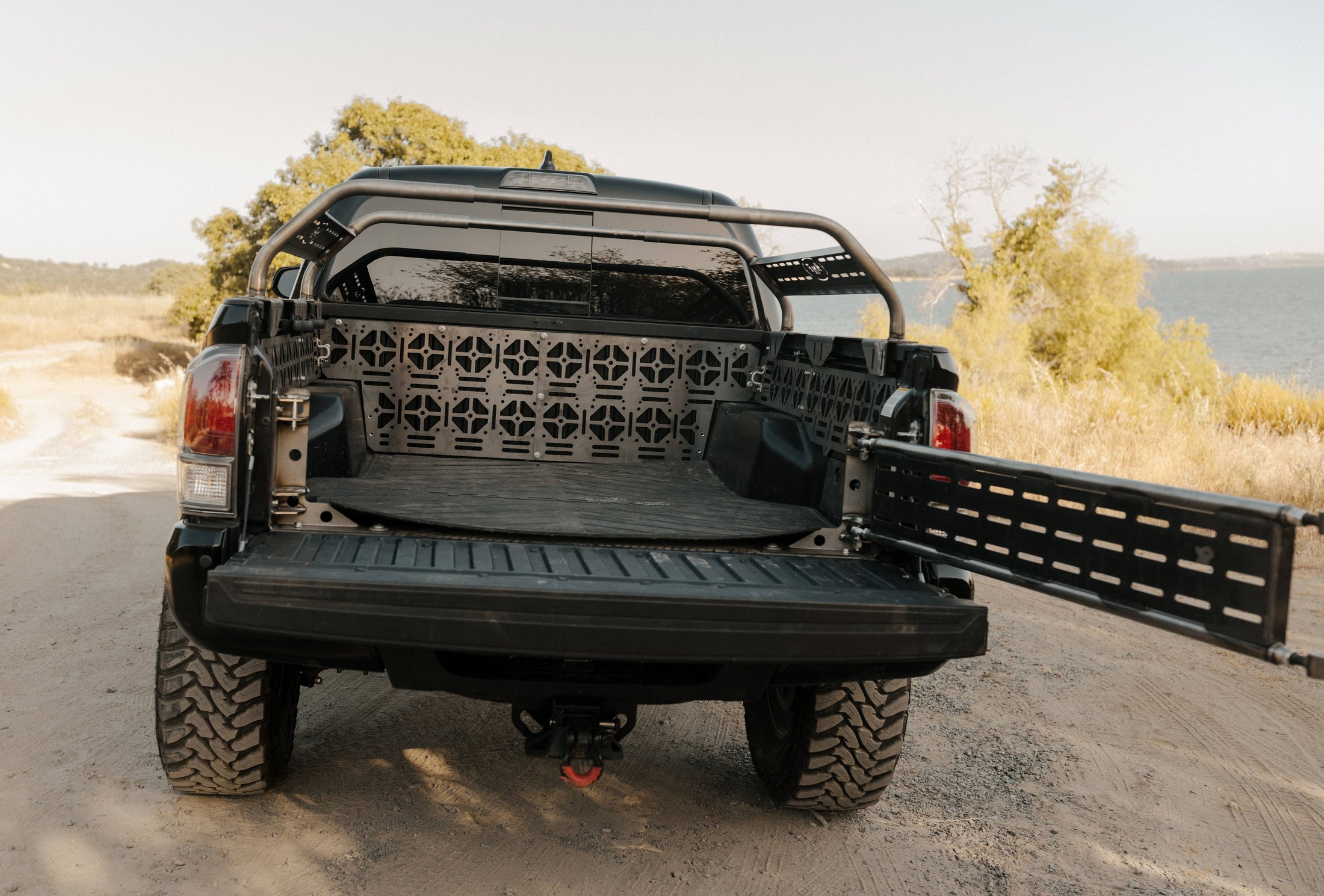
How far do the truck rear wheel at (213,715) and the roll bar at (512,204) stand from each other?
3.43 ft

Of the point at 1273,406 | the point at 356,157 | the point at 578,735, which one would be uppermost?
the point at 356,157

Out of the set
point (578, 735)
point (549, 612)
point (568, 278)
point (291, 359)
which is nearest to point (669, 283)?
point (568, 278)

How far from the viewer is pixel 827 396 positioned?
3695 millimetres

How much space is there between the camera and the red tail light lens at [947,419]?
9.84 feet

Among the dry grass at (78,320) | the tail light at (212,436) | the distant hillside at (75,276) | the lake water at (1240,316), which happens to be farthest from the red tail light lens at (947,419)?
the distant hillside at (75,276)

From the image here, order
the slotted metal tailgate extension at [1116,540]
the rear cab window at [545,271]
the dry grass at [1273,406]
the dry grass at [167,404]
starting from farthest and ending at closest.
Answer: the dry grass at [1273,406], the dry grass at [167,404], the rear cab window at [545,271], the slotted metal tailgate extension at [1116,540]

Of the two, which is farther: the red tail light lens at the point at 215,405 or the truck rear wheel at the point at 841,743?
the truck rear wheel at the point at 841,743

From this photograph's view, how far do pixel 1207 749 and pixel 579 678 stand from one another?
2888mm

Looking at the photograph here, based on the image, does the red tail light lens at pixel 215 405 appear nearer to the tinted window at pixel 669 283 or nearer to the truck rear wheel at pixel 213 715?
Answer: the truck rear wheel at pixel 213 715

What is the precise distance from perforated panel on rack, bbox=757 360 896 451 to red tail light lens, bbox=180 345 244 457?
5.88 ft

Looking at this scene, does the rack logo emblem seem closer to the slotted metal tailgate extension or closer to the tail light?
the slotted metal tailgate extension

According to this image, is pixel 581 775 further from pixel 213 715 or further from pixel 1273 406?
pixel 1273 406

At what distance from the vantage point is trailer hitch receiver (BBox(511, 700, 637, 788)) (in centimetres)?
285

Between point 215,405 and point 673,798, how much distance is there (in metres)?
1.97
